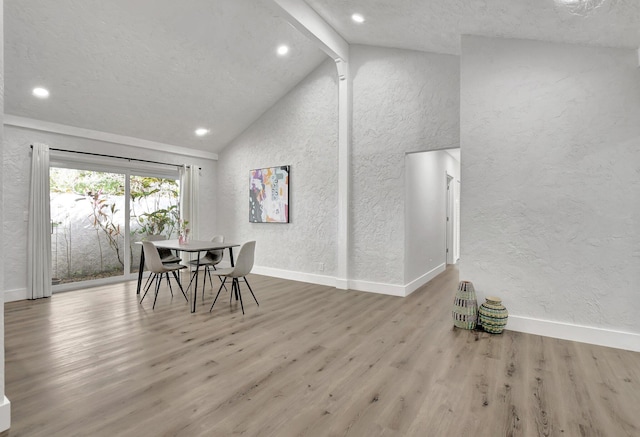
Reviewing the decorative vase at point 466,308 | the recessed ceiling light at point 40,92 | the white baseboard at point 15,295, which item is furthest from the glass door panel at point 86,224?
the decorative vase at point 466,308

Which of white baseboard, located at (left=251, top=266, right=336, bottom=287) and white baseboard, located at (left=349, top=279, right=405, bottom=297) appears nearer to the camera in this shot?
white baseboard, located at (left=349, top=279, right=405, bottom=297)

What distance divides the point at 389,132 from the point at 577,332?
10.3ft

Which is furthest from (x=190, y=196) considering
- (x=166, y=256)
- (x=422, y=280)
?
(x=422, y=280)

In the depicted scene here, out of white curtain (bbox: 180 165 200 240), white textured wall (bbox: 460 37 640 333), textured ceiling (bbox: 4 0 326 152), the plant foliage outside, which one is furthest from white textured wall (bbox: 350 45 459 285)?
the plant foliage outside

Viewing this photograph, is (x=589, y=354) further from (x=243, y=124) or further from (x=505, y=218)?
(x=243, y=124)

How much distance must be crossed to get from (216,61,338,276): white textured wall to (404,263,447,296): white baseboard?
1.20m

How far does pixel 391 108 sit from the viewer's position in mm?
4660

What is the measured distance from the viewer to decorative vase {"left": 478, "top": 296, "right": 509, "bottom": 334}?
10.4ft

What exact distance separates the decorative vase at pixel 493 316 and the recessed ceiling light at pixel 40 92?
18.9 ft

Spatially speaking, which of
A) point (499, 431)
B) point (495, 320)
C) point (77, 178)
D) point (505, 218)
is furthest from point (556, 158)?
point (77, 178)

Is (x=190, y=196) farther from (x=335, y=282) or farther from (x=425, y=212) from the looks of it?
(x=425, y=212)

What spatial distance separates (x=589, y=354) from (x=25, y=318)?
5608 mm

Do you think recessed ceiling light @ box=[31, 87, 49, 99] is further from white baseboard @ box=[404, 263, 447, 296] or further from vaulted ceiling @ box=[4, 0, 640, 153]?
white baseboard @ box=[404, 263, 447, 296]

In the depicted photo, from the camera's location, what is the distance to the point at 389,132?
15.4ft
